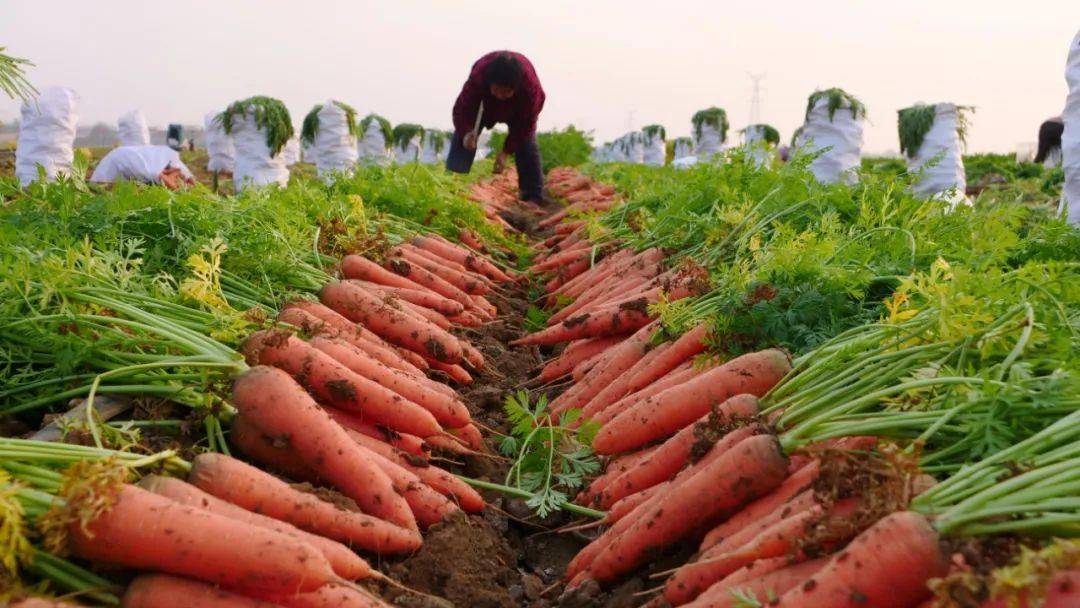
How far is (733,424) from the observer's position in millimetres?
2373

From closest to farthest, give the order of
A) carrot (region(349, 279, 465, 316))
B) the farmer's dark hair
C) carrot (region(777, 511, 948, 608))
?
carrot (region(777, 511, 948, 608)), carrot (region(349, 279, 465, 316)), the farmer's dark hair

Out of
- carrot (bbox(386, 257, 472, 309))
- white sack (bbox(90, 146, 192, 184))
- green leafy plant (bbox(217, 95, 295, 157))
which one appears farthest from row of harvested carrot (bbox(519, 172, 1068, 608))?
white sack (bbox(90, 146, 192, 184))

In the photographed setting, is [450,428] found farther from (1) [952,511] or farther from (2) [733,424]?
(1) [952,511]

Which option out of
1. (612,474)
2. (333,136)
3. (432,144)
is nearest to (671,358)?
(612,474)

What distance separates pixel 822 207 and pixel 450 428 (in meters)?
2.34

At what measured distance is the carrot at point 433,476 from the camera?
2.69 meters

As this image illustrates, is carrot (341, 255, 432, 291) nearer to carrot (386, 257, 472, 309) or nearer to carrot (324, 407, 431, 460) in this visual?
carrot (386, 257, 472, 309)

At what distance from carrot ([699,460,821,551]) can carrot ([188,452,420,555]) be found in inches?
38.6

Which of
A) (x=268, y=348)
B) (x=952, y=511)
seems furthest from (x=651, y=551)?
(x=268, y=348)

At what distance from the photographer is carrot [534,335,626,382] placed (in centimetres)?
394

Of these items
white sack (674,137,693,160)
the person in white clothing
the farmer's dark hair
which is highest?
white sack (674,137,693,160)

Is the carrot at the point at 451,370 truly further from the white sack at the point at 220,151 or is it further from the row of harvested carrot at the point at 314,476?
the white sack at the point at 220,151

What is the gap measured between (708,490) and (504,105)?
733 cm

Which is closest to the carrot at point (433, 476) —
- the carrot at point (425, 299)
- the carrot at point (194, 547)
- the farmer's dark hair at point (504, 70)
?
the carrot at point (194, 547)
